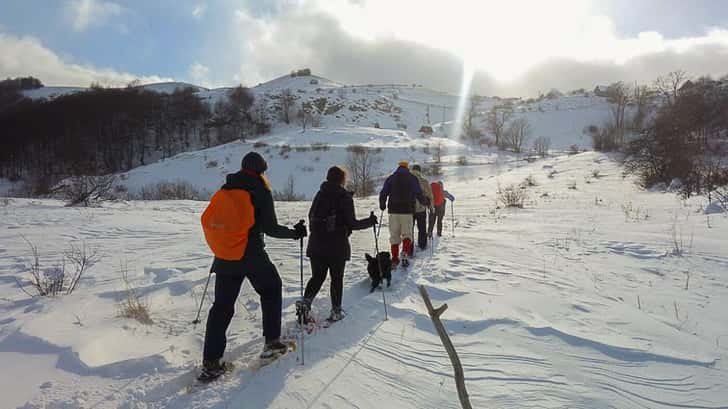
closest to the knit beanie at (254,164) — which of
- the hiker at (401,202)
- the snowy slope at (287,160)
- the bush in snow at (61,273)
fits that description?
the hiker at (401,202)

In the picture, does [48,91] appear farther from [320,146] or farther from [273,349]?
[273,349]

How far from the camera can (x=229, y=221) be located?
2.69 meters

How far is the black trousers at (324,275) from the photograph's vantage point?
388 cm

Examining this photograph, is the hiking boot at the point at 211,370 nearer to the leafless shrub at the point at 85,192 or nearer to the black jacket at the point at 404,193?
the black jacket at the point at 404,193

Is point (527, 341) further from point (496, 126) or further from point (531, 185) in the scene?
point (496, 126)

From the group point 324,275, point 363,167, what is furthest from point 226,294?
point 363,167

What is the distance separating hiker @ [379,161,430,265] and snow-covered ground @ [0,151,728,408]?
0.60 metres

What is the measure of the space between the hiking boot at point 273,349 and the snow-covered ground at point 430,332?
138 mm

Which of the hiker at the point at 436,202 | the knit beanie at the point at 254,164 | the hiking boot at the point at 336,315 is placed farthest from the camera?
the hiker at the point at 436,202

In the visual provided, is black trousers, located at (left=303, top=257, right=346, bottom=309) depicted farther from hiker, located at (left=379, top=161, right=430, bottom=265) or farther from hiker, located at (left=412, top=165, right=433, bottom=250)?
hiker, located at (left=412, top=165, right=433, bottom=250)

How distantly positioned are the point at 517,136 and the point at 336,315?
45.5 m

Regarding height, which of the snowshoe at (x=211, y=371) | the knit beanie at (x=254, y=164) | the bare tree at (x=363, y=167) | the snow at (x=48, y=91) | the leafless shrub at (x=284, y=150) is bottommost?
the snowshoe at (x=211, y=371)

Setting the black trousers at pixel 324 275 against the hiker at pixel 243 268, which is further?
the black trousers at pixel 324 275

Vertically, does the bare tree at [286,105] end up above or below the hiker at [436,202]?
above
